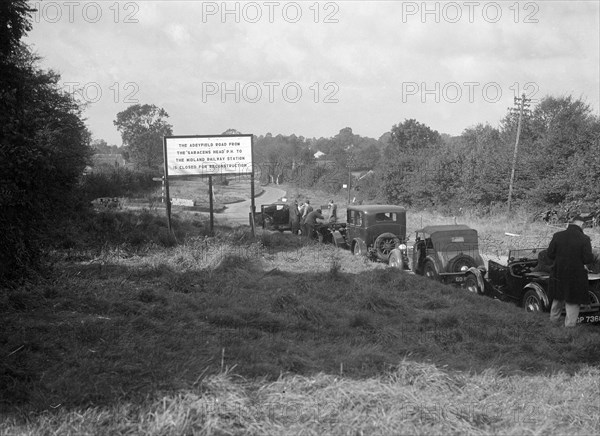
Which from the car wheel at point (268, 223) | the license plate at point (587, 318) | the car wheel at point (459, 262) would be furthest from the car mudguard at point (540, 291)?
the car wheel at point (268, 223)

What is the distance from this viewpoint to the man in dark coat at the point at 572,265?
7438mm

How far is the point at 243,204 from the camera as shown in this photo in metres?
46.4

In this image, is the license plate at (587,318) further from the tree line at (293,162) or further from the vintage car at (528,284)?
the tree line at (293,162)

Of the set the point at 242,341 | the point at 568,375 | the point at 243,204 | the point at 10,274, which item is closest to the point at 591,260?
the point at 568,375

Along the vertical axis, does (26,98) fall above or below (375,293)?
above

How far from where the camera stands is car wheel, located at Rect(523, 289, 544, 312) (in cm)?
910

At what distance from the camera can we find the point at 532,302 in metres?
9.37

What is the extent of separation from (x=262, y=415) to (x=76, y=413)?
55.5 inches

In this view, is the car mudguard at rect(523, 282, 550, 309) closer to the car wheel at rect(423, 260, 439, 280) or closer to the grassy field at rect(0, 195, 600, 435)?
the grassy field at rect(0, 195, 600, 435)

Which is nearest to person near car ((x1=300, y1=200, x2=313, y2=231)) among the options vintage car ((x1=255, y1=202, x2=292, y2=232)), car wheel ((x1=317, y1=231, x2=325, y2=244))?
car wheel ((x1=317, y1=231, x2=325, y2=244))

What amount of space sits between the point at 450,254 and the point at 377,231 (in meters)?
4.17

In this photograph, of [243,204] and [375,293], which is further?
[243,204]

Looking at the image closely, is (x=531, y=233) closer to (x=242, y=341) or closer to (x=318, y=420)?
(x=242, y=341)

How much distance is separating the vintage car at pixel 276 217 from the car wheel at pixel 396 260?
10785mm
